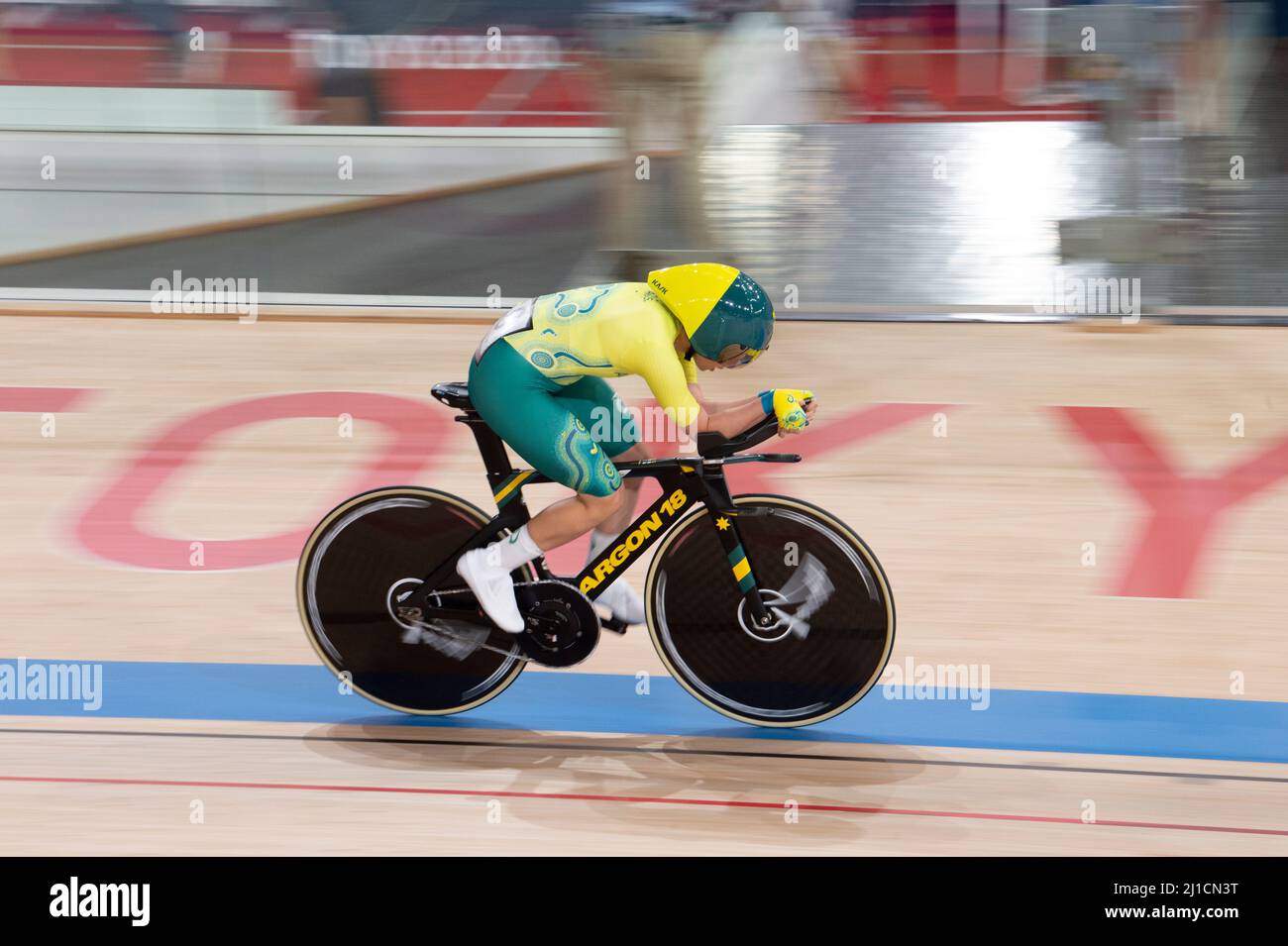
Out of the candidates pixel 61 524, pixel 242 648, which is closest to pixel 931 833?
pixel 242 648

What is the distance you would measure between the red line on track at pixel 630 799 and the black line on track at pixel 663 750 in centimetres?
23

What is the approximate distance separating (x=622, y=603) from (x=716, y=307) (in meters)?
0.79

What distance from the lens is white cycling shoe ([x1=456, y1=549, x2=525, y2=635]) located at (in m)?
3.28

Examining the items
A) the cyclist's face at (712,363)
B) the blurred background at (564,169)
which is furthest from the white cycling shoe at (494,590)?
the blurred background at (564,169)

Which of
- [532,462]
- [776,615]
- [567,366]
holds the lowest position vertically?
[776,615]

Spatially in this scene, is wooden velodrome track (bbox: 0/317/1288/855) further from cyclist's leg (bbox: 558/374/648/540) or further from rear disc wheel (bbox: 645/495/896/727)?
cyclist's leg (bbox: 558/374/648/540)

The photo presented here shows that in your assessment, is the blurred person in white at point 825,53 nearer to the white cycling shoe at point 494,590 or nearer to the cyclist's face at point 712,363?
the cyclist's face at point 712,363

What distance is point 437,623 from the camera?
3455 millimetres

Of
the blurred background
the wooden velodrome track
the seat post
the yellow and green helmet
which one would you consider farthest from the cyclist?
the blurred background

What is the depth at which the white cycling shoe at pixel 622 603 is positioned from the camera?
3.41m

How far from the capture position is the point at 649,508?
3.31m

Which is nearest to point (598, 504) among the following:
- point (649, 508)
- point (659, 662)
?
point (649, 508)

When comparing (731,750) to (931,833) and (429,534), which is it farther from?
(429,534)

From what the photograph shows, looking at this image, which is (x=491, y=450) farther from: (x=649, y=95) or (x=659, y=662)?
(x=649, y=95)
